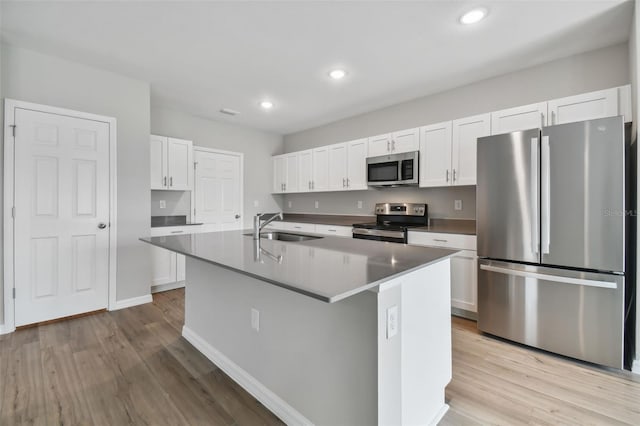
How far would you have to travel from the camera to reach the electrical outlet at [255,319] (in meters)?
1.81

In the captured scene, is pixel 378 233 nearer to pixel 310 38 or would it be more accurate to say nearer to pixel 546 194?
pixel 546 194

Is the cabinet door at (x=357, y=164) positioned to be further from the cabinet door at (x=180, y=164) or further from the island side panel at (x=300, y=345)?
the island side panel at (x=300, y=345)

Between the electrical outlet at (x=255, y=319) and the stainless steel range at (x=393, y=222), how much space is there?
6.74 ft

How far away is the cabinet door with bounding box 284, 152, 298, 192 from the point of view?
523cm

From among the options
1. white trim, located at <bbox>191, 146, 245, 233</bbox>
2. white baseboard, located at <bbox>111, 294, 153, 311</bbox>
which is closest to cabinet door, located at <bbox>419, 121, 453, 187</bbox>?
white trim, located at <bbox>191, 146, 245, 233</bbox>

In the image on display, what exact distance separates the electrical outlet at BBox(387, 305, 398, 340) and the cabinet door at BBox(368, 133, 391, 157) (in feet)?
9.62

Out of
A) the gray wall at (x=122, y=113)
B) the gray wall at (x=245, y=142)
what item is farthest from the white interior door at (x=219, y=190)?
the gray wall at (x=122, y=113)

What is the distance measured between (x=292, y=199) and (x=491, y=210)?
151 inches

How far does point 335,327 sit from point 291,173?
4.19 m

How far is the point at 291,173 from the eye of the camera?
5324 mm

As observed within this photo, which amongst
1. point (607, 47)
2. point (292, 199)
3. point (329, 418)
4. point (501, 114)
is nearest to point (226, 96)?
point (292, 199)

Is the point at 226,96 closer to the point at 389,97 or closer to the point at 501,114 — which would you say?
the point at 389,97

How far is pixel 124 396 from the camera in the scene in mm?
1806

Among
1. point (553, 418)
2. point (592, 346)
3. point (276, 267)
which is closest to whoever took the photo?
point (276, 267)
